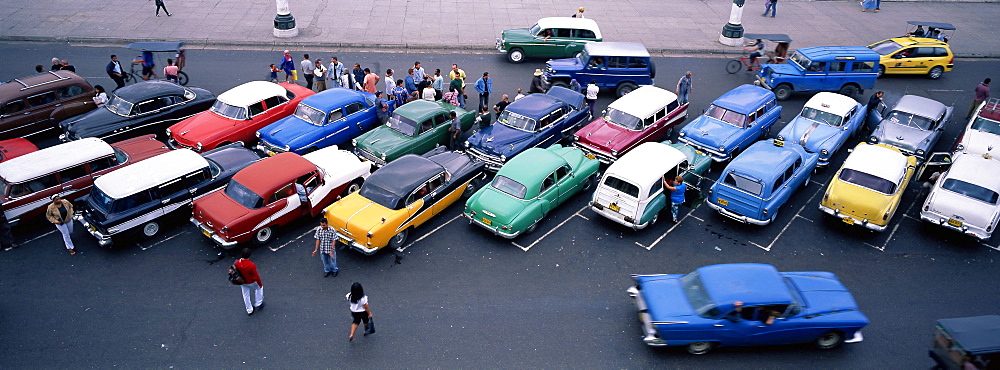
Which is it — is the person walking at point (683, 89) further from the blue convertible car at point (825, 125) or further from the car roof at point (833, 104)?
the car roof at point (833, 104)

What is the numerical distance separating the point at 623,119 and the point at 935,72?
14.7 meters

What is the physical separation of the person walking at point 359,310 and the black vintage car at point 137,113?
10.5 metres

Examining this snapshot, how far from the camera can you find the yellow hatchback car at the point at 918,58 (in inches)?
919

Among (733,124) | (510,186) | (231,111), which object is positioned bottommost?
(510,186)

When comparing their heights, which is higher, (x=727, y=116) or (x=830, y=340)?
(x=727, y=116)

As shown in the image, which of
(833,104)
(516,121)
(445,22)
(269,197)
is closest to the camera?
(269,197)

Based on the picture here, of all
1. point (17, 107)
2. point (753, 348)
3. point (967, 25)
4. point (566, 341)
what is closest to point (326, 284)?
point (566, 341)

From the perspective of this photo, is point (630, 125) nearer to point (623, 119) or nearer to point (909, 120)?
point (623, 119)

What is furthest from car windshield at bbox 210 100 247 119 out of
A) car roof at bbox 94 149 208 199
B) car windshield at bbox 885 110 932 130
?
car windshield at bbox 885 110 932 130

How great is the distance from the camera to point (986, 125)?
17.5m

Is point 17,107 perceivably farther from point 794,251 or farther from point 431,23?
point 794,251

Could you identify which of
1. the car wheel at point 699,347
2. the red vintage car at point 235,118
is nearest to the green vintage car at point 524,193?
the car wheel at point 699,347

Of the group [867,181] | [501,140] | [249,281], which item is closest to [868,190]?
[867,181]

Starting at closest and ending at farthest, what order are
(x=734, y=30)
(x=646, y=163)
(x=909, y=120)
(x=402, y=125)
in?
(x=646, y=163) → (x=402, y=125) → (x=909, y=120) → (x=734, y=30)
